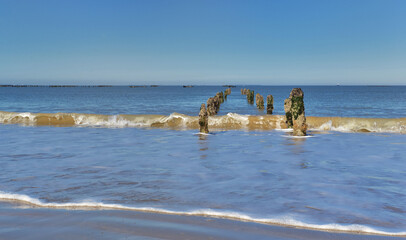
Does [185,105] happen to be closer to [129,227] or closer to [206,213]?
[206,213]

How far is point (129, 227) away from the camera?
4652mm

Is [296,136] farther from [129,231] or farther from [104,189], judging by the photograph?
[129,231]

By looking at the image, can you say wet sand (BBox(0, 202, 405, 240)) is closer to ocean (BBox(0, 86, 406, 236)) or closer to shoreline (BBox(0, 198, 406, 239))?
shoreline (BBox(0, 198, 406, 239))

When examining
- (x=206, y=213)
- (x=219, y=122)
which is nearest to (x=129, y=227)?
(x=206, y=213)

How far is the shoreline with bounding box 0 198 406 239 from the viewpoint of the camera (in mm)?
4547

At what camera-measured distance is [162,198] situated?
618cm

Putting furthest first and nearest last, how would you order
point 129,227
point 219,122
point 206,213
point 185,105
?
point 185,105, point 219,122, point 206,213, point 129,227

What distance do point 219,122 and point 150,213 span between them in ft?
56.4

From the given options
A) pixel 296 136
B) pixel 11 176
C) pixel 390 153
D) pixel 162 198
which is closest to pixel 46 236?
pixel 162 198

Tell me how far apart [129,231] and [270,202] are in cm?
255

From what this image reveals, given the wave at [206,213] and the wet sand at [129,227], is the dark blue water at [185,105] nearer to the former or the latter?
the wave at [206,213]

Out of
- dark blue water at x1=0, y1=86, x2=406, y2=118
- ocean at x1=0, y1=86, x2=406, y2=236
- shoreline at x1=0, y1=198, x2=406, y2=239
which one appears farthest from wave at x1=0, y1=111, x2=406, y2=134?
dark blue water at x1=0, y1=86, x2=406, y2=118

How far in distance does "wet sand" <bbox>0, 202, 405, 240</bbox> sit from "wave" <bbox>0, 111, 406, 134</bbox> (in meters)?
16.4

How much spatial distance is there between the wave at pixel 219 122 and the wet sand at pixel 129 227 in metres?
16.4
